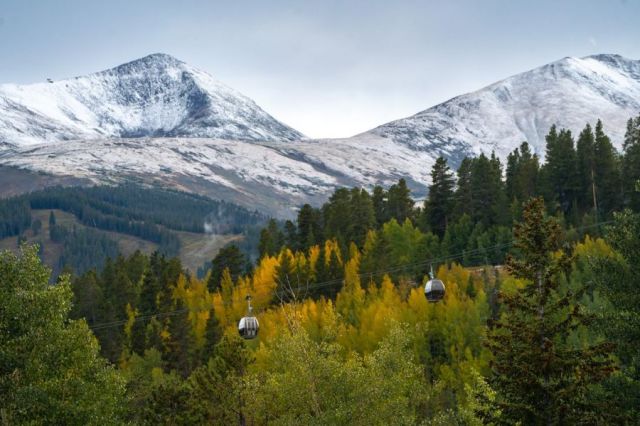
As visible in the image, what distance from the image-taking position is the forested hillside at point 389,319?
90.4 feet

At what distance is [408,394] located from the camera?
2498 inches

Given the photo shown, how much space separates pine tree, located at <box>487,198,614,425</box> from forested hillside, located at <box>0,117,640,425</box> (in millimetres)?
68

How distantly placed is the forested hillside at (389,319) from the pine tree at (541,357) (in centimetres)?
7

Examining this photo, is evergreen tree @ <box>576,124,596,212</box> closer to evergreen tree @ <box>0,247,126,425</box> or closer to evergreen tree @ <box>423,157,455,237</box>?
evergreen tree @ <box>423,157,455,237</box>

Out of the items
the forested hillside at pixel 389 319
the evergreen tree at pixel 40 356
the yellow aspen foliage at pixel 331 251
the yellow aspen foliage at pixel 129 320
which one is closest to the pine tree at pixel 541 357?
the forested hillside at pixel 389 319

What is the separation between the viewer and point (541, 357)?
2603cm

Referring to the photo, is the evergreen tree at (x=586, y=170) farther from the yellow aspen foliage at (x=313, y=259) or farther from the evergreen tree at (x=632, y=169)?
the yellow aspen foliage at (x=313, y=259)

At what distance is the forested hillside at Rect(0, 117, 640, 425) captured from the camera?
90.4 feet

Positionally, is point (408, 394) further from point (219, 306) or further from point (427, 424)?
point (219, 306)

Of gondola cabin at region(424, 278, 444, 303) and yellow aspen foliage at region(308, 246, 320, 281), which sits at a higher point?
gondola cabin at region(424, 278, 444, 303)

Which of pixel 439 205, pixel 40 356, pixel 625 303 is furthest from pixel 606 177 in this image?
pixel 40 356

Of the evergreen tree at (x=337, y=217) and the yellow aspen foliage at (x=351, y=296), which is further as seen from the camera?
the evergreen tree at (x=337, y=217)

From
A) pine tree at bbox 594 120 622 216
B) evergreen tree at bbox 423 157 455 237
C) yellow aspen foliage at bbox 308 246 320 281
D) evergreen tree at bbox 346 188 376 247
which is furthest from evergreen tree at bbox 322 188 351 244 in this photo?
pine tree at bbox 594 120 622 216

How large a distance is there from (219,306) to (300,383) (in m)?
83.6
